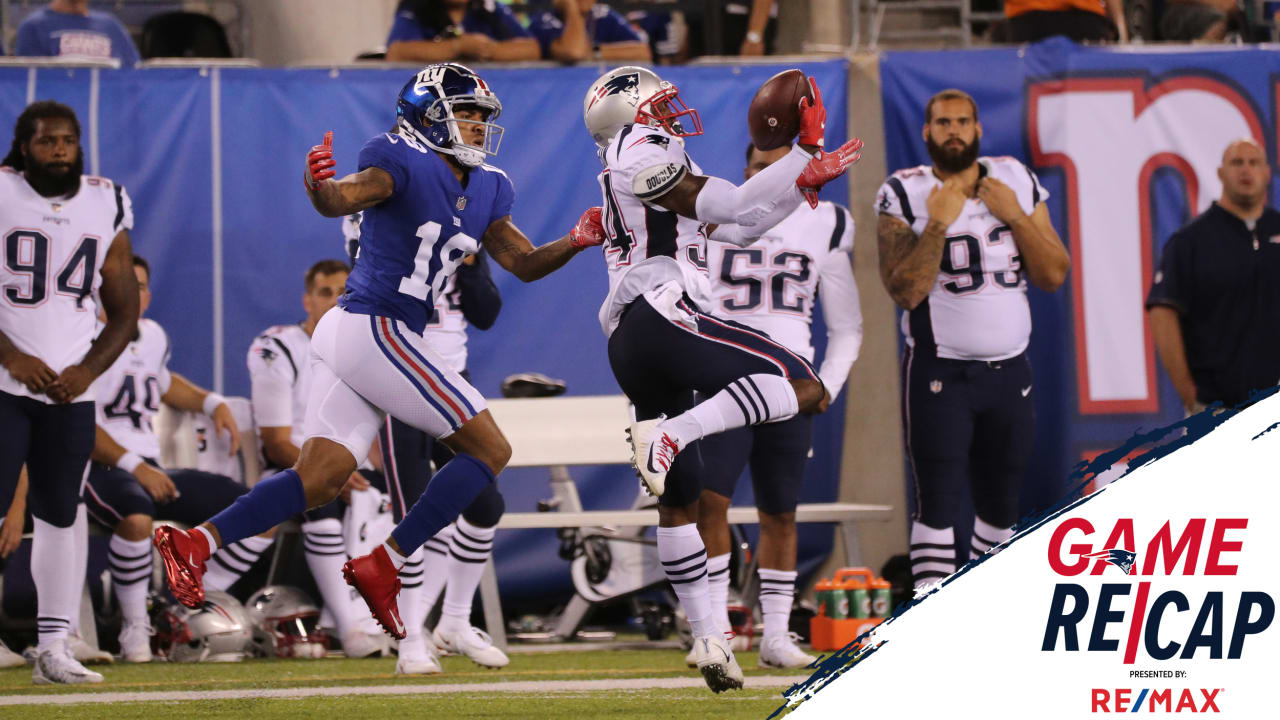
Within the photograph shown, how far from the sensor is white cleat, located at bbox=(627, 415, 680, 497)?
450 cm

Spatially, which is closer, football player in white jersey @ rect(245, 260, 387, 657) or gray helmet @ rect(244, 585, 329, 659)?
gray helmet @ rect(244, 585, 329, 659)

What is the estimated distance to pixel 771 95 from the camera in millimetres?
4781

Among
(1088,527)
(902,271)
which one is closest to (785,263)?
(902,271)

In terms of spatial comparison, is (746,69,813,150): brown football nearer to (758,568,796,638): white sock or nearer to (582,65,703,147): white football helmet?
(582,65,703,147): white football helmet

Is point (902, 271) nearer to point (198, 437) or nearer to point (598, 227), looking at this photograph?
point (598, 227)

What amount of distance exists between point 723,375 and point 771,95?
33.9 inches

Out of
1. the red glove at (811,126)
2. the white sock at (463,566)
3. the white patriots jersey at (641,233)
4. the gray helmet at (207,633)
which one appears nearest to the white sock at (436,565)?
the white sock at (463,566)

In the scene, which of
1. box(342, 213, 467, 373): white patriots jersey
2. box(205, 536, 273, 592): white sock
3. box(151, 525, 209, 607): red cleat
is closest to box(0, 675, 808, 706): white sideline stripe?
box(151, 525, 209, 607): red cleat

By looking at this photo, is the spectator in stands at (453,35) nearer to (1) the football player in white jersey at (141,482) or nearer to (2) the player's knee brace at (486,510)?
(1) the football player in white jersey at (141,482)

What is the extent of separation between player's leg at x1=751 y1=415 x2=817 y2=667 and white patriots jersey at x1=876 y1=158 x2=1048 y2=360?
0.68 m

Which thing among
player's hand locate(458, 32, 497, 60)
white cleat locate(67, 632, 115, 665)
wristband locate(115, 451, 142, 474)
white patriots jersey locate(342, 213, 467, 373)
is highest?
player's hand locate(458, 32, 497, 60)

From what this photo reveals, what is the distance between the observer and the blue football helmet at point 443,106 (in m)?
4.97

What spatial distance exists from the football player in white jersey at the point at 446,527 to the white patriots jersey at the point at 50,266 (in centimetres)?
99

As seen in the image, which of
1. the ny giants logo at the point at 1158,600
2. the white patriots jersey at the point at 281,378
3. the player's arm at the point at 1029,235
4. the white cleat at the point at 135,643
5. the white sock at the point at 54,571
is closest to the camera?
the ny giants logo at the point at 1158,600
